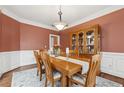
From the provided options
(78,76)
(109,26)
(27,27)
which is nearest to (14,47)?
(27,27)

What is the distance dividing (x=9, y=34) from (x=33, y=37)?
4.35ft

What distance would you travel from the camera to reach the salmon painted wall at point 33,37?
4086mm

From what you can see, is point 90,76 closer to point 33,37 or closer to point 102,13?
point 102,13

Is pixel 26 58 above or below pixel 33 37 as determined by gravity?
below

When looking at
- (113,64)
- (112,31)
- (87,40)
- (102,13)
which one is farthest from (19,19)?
(113,64)

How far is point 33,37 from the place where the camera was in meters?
4.47

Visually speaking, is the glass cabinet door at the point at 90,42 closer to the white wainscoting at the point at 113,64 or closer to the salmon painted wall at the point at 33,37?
the white wainscoting at the point at 113,64

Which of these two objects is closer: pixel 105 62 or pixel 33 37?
pixel 105 62

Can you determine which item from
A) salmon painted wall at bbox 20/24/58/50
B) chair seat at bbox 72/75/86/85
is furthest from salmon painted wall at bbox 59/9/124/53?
salmon painted wall at bbox 20/24/58/50

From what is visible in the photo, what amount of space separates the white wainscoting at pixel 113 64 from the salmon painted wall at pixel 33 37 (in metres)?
3.29

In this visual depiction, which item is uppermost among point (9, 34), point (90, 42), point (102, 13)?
point (102, 13)

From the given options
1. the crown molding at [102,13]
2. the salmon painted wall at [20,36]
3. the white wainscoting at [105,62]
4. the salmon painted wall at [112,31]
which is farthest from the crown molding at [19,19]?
the salmon painted wall at [112,31]

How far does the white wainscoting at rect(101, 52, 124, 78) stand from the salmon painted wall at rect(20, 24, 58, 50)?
329 centimetres
